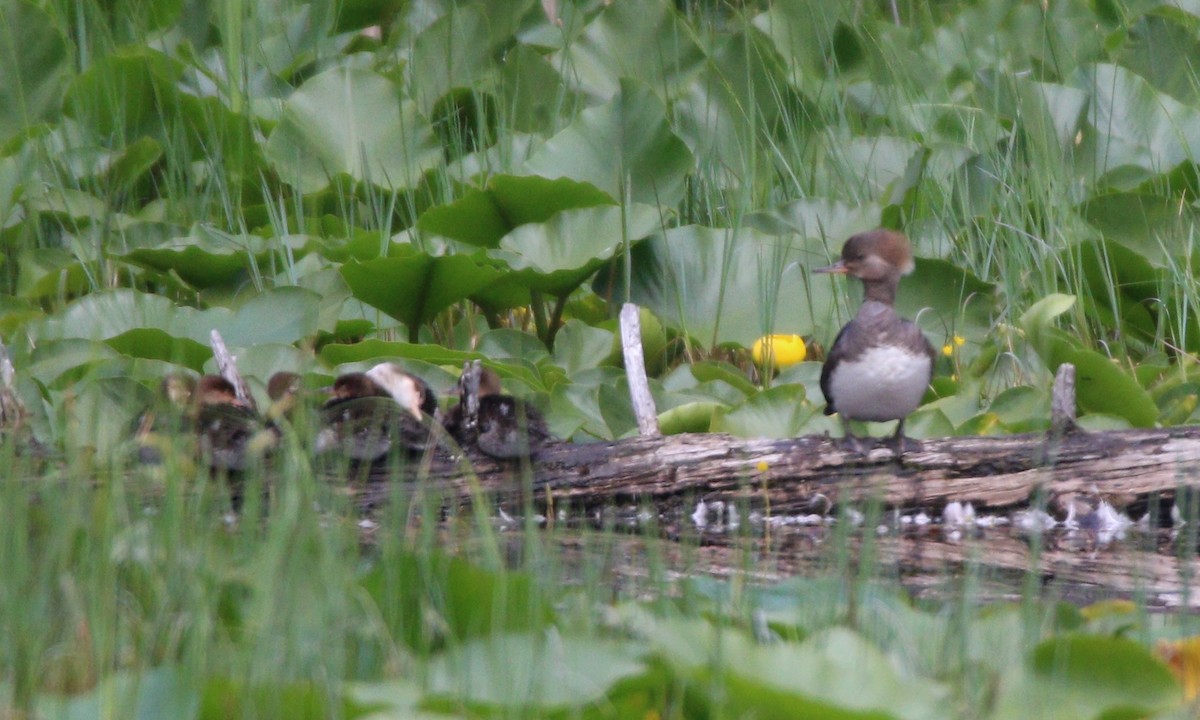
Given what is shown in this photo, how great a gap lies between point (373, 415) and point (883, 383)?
1136 mm

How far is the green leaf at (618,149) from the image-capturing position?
438 cm

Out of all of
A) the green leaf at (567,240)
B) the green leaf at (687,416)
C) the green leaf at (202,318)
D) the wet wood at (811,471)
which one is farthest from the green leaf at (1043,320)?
the green leaf at (202,318)

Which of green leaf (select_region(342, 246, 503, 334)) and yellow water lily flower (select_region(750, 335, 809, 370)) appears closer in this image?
green leaf (select_region(342, 246, 503, 334))

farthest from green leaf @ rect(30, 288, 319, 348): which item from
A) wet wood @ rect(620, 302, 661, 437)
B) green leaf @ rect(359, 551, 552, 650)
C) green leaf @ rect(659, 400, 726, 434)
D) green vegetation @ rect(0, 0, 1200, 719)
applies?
green leaf @ rect(359, 551, 552, 650)

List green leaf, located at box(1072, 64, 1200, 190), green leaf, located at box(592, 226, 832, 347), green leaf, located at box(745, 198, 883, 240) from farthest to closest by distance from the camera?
green leaf, located at box(1072, 64, 1200, 190)
green leaf, located at box(745, 198, 883, 240)
green leaf, located at box(592, 226, 832, 347)

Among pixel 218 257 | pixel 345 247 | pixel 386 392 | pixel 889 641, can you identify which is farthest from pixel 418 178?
pixel 889 641

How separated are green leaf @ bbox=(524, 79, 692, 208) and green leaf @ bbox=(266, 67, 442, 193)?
0.53m

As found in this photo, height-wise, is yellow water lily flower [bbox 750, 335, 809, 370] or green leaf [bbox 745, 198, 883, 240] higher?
green leaf [bbox 745, 198, 883, 240]

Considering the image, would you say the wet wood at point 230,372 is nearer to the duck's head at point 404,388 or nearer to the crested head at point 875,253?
the duck's head at point 404,388

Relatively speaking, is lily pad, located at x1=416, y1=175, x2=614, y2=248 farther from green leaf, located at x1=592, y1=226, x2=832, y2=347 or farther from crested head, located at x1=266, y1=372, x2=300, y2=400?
crested head, located at x1=266, y1=372, x2=300, y2=400

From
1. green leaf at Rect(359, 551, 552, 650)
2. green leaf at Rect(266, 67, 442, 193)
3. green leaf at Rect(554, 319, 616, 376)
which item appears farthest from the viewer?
green leaf at Rect(266, 67, 442, 193)

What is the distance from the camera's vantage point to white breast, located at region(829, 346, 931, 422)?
10.7 ft

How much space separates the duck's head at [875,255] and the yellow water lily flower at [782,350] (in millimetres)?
348

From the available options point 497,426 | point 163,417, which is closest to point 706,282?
point 497,426
